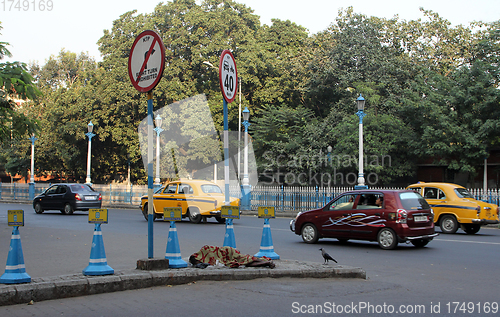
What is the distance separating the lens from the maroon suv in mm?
11745

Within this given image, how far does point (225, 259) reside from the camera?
7918 mm

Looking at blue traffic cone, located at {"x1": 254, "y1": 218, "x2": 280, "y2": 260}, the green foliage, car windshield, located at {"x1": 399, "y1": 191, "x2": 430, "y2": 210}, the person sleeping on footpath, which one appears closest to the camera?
the person sleeping on footpath

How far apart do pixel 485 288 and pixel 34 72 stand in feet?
209

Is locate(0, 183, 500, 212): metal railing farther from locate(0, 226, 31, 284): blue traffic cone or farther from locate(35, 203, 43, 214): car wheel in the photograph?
locate(0, 226, 31, 284): blue traffic cone

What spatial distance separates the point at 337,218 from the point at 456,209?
564 cm

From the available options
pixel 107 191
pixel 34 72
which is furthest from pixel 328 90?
pixel 34 72

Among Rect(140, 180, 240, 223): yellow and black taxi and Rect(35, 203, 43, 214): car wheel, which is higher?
Rect(140, 180, 240, 223): yellow and black taxi

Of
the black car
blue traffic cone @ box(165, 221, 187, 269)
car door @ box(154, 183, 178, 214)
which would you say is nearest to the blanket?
blue traffic cone @ box(165, 221, 187, 269)

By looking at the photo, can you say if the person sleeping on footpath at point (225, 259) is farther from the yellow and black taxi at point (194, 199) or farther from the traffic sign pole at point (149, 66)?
the yellow and black taxi at point (194, 199)

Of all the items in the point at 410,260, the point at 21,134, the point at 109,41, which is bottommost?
the point at 410,260

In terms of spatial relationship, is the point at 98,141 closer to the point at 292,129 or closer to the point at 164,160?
the point at 164,160

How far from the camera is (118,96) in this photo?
127 feet

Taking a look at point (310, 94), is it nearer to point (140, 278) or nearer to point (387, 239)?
point (387, 239)

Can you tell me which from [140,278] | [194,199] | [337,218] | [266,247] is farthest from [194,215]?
[140,278]
